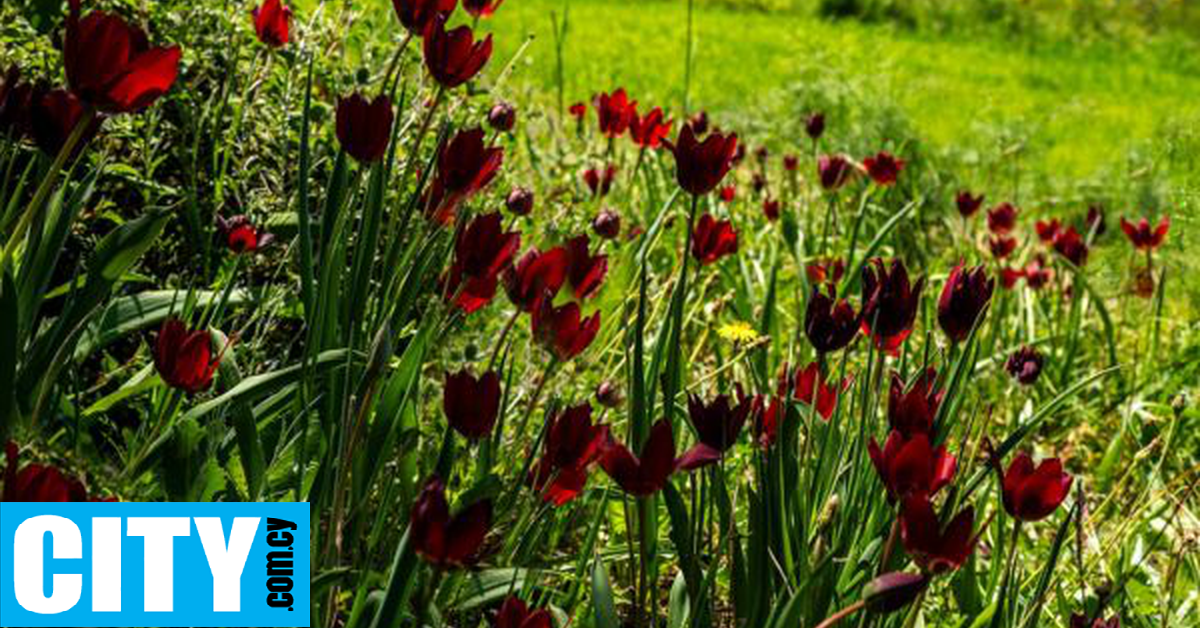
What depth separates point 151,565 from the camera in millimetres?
1194

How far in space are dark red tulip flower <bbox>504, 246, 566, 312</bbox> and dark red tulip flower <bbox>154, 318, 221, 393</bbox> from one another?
0.32 metres

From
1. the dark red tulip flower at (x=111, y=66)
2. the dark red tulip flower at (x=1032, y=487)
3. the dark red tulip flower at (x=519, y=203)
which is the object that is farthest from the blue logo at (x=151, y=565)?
the dark red tulip flower at (x=519, y=203)

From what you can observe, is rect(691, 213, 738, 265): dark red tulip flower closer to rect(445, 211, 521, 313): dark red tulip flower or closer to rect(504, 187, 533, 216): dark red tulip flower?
rect(504, 187, 533, 216): dark red tulip flower

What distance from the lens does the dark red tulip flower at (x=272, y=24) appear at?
2.06m

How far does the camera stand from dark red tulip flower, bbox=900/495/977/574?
109 centimetres

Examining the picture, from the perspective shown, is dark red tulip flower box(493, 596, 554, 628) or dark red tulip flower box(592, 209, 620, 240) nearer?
dark red tulip flower box(493, 596, 554, 628)

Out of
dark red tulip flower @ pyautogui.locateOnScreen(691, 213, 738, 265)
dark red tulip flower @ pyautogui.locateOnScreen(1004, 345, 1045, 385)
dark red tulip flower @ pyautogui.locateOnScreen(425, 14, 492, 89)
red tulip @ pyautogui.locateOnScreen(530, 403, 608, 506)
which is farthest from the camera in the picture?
dark red tulip flower @ pyautogui.locateOnScreen(1004, 345, 1045, 385)

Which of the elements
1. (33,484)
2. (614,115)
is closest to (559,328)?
(33,484)

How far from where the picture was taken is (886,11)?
464 inches

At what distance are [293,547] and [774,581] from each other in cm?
54

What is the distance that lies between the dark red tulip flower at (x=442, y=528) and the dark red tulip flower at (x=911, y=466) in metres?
0.36

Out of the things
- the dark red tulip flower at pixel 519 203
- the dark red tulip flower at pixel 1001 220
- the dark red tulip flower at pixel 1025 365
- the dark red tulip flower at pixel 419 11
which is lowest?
the dark red tulip flower at pixel 1025 365

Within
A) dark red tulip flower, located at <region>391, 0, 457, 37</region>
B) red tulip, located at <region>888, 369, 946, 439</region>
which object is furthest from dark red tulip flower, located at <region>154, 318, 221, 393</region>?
red tulip, located at <region>888, 369, 946, 439</region>

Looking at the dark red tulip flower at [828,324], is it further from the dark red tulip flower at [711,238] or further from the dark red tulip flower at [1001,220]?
the dark red tulip flower at [1001,220]
